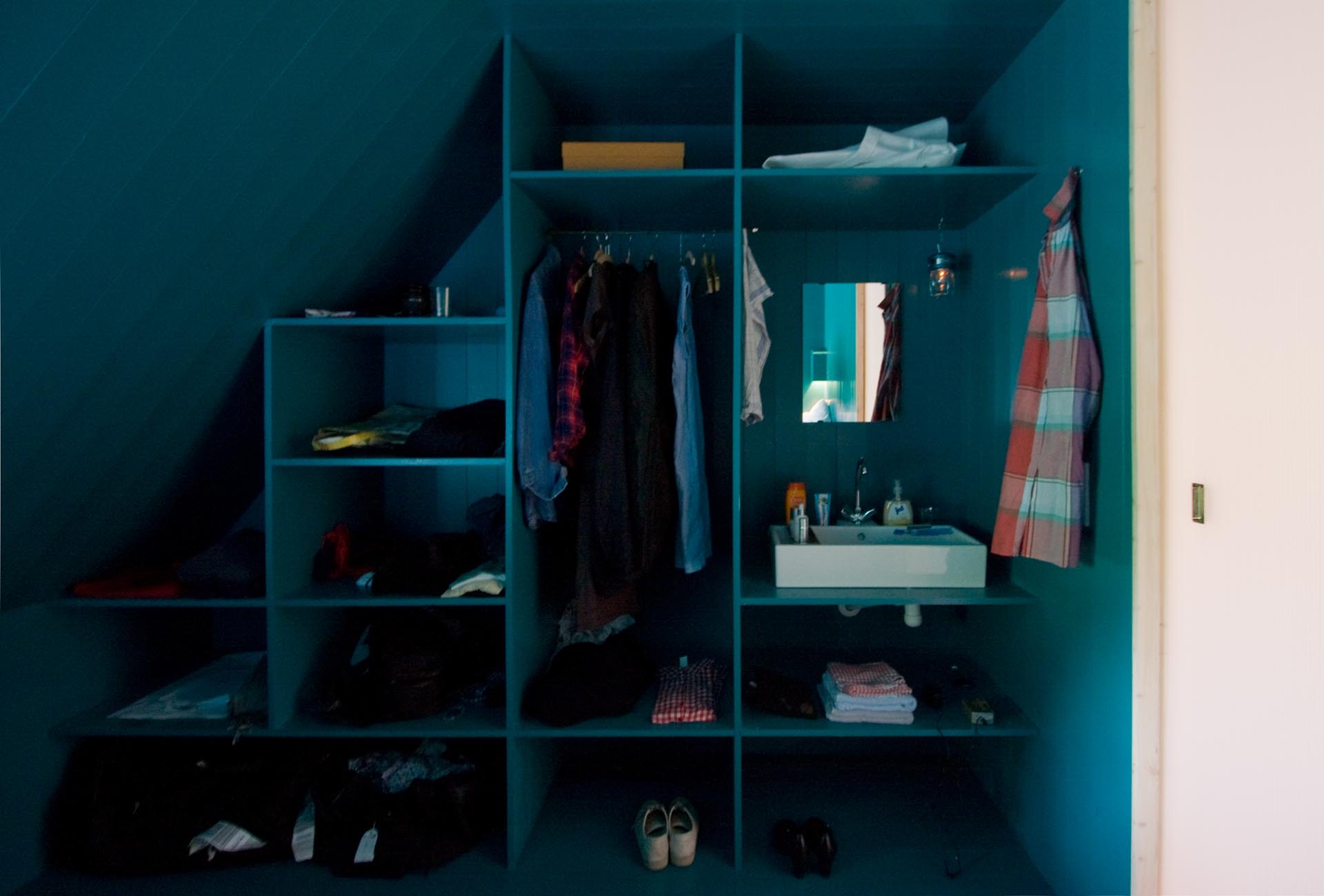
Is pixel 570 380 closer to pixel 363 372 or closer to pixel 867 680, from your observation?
pixel 363 372

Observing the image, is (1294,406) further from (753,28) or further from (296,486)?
(296,486)

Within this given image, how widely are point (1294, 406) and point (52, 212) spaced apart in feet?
7.45

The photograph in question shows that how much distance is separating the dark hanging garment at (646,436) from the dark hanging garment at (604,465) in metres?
0.02

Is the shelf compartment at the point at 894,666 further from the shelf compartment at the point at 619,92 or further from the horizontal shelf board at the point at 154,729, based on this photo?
the shelf compartment at the point at 619,92

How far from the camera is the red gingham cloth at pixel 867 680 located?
2.25 metres

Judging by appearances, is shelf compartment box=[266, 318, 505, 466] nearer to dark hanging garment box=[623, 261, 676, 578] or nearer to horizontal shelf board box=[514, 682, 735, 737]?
dark hanging garment box=[623, 261, 676, 578]

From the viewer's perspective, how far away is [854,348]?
9.12 feet

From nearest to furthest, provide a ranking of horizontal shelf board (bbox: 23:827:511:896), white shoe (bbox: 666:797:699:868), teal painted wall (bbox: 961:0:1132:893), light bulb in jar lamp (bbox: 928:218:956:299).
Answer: teal painted wall (bbox: 961:0:1132:893)
horizontal shelf board (bbox: 23:827:511:896)
white shoe (bbox: 666:797:699:868)
light bulb in jar lamp (bbox: 928:218:956:299)

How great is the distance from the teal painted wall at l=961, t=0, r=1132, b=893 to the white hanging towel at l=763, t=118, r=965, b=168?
10.1 inches

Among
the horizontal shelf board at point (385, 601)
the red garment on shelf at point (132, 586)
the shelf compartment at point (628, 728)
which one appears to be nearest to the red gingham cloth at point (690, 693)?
the shelf compartment at point (628, 728)

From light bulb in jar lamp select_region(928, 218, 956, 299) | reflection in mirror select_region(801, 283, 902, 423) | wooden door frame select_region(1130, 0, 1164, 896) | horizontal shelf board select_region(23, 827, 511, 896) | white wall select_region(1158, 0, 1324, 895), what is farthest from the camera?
reflection in mirror select_region(801, 283, 902, 423)

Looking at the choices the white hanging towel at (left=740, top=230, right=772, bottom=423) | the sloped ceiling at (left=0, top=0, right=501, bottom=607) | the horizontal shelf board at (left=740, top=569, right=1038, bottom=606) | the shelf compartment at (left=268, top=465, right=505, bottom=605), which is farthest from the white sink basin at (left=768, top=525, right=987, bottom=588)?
the sloped ceiling at (left=0, top=0, right=501, bottom=607)

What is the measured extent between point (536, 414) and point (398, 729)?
102 centimetres

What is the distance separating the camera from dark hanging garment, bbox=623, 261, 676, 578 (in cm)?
219
